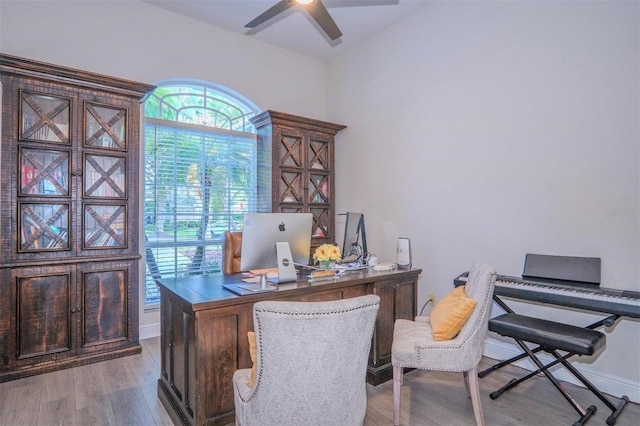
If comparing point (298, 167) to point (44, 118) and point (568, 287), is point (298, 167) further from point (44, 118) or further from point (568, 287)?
point (568, 287)

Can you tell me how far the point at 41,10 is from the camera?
325 centimetres

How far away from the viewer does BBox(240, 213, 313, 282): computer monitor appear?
239 cm

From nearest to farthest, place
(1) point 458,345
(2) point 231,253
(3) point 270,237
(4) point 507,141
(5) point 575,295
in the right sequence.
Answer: (1) point 458,345 < (5) point 575,295 < (3) point 270,237 < (4) point 507,141 < (2) point 231,253

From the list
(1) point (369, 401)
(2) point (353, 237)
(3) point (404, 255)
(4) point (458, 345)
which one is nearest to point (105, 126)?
(2) point (353, 237)

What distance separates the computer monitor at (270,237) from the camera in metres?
2.39

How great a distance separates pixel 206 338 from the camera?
201cm

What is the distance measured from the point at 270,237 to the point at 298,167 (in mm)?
2268

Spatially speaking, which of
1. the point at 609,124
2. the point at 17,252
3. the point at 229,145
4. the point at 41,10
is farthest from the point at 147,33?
the point at 609,124

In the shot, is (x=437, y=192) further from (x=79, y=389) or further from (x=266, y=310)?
(x=79, y=389)

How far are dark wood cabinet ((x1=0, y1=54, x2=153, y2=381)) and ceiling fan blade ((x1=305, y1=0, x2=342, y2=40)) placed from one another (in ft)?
5.62

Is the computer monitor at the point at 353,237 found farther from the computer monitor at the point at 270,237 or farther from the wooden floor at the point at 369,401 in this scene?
the wooden floor at the point at 369,401

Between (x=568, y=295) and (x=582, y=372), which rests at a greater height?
(x=568, y=295)

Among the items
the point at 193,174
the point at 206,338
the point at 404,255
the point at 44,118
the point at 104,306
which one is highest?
the point at 44,118

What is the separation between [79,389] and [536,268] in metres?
3.65
